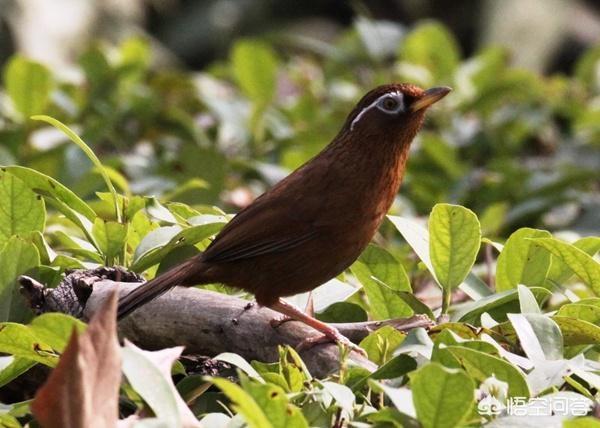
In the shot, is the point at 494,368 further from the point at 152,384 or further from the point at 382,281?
the point at 382,281

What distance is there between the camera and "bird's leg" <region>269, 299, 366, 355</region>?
9.94ft

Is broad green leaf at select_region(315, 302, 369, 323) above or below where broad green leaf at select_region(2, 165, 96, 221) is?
below

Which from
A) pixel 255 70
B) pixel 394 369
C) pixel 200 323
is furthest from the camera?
pixel 255 70

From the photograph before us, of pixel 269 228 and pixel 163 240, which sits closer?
pixel 163 240

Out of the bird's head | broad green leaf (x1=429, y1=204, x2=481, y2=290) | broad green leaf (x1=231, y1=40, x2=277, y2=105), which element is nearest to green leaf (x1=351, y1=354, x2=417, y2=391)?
broad green leaf (x1=429, y1=204, x2=481, y2=290)

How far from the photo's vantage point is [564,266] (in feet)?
11.3

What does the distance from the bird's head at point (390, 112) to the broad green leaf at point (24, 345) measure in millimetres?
1503

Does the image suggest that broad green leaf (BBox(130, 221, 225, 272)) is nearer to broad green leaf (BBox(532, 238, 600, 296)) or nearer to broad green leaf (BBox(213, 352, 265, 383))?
broad green leaf (BBox(213, 352, 265, 383))

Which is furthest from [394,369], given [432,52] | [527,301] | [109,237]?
[432,52]

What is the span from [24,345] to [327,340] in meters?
0.77

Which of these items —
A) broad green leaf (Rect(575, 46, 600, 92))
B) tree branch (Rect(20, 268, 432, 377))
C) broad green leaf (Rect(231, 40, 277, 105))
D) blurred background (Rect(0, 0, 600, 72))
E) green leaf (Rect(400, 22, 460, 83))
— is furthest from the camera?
blurred background (Rect(0, 0, 600, 72))

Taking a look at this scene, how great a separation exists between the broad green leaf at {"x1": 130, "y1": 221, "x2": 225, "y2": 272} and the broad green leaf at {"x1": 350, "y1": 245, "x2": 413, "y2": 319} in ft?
1.46

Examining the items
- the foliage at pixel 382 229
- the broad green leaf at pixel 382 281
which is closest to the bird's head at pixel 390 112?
the foliage at pixel 382 229

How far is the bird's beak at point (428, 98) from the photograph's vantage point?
3.90m
